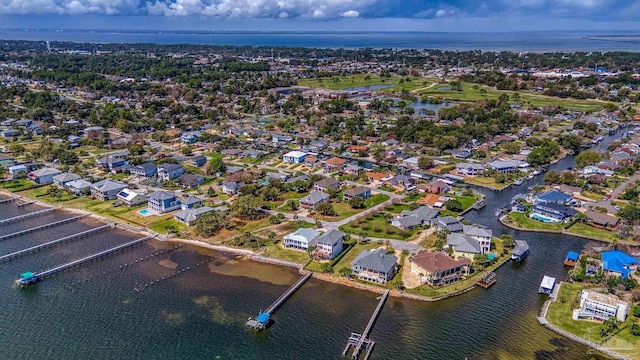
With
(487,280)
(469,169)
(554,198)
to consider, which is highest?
(469,169)

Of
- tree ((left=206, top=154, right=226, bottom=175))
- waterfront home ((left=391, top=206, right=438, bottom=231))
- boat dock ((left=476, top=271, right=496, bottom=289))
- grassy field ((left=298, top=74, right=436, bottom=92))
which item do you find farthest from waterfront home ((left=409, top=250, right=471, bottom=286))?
grassy field ((left=298, top=74, right=436, bottom=92))

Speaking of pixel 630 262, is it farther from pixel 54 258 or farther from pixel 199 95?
pixel 199 95

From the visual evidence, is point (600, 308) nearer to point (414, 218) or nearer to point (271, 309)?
point (414, 218)

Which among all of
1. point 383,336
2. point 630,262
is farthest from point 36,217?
point 630,262

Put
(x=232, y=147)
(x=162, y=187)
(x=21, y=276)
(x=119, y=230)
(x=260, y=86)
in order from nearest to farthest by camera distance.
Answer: (x=21, y=276) < (x=119, y=230) < (x=162, y=187) < (x=232, y=147) < (x=260, y=86)

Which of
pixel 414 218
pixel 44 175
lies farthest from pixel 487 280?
pixel 44 175

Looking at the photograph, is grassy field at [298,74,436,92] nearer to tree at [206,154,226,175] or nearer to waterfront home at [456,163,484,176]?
waterfront home at [456,163,484,176]

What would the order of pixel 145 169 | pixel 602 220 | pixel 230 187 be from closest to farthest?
pixel 602 220, pixel 230 187, pixel 145 169
